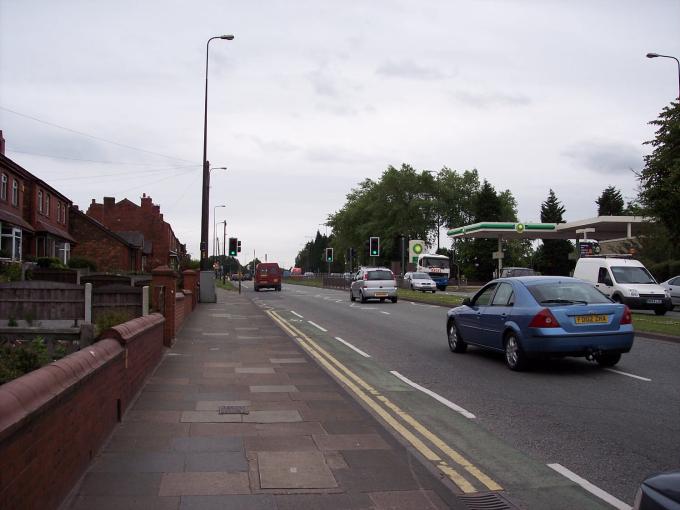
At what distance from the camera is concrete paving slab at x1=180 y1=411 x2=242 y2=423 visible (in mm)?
6805

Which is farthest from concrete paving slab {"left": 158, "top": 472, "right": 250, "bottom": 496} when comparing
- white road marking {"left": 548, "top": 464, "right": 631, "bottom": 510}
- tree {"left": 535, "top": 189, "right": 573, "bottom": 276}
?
tree {"left": 535, "top": 189, "right": 573, "bottom": 276}

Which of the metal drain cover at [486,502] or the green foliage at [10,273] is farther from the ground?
the green foliage at [10,273]

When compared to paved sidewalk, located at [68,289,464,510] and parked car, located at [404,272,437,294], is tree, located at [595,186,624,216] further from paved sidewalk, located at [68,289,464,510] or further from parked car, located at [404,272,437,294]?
paved sidewalk, located at [68,289,464,510]

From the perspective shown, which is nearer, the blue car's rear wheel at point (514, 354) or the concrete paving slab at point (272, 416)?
the concrete paving slab at point (272, 416)

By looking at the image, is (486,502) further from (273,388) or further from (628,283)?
(628,283)

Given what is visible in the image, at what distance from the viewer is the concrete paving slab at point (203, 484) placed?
4.59m

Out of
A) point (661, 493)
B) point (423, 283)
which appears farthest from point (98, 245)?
point (661, 493)

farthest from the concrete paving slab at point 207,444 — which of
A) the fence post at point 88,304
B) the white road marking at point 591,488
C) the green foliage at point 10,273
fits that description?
the green foliage at point 10,273

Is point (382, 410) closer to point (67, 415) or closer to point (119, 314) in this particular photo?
point (67, 415)

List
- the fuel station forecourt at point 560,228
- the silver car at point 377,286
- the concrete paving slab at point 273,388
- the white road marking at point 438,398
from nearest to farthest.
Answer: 1. the white road marking at point 438,398
2. the concrete paving slab at point 273,388
3. the silver car at point 377,286
4. the fuel station forecourt at point 560,228

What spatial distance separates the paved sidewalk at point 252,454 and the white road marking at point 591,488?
1103mm

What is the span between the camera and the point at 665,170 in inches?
952

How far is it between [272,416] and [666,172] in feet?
72.3

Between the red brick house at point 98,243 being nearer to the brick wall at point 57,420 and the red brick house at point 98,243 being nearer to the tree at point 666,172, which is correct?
the tree at point 666,172
